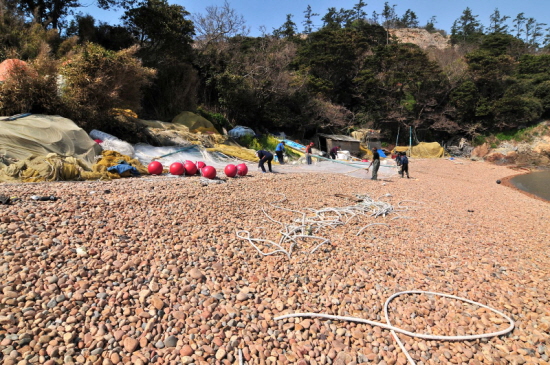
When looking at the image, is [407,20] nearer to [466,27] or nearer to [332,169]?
[466,27]

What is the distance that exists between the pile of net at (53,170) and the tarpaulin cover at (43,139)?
62 centimetres

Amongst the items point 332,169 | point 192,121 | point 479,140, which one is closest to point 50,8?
point 192,121

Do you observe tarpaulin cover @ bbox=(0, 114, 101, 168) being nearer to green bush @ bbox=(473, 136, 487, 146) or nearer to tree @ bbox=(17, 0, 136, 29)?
tree @ bbox=(17, 0, 136, 29)

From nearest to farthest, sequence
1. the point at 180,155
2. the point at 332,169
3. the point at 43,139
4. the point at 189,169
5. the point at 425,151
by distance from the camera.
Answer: the point at 43,139
the point at 189,169
the point at 180,155
the point at 332,169
the point at 425,151

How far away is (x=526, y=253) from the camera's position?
595 cm

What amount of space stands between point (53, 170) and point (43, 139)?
2.07 metres

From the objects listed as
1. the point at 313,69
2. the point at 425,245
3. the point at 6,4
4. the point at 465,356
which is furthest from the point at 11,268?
the point at 313,69

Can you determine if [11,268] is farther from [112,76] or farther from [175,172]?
[112,76]

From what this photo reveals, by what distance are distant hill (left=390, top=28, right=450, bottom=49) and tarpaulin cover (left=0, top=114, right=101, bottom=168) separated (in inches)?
3773

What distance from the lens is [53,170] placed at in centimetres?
750

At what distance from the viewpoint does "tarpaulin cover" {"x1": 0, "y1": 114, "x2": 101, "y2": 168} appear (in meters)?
8.15

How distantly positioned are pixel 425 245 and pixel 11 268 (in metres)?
6.30

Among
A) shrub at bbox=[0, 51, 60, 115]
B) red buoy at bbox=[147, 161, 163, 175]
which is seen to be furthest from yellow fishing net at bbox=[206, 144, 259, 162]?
shrub at bbox=[0, 51, 60, 115]

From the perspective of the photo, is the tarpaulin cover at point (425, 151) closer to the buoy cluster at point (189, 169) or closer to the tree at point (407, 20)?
the buoy cluster at point (189, 169)
